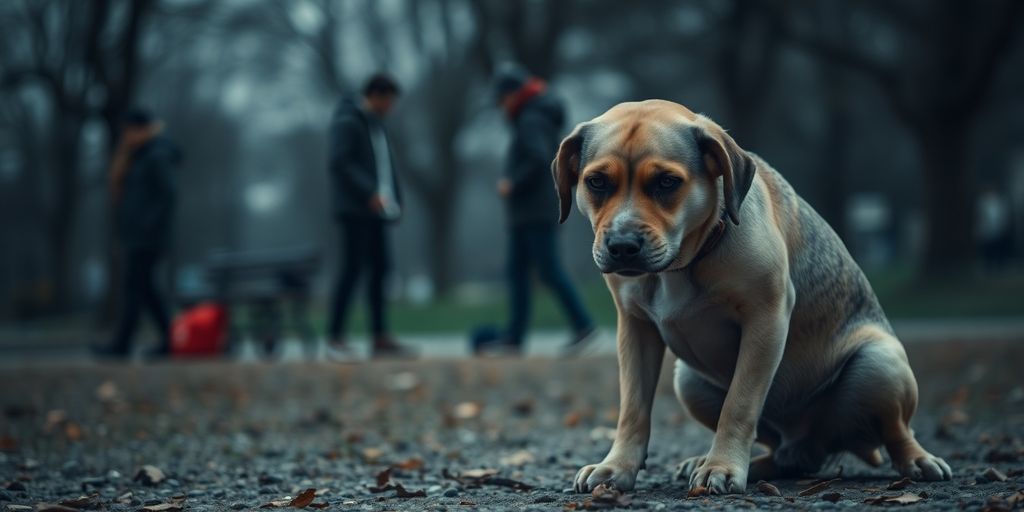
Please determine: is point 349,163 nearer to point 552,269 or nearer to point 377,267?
point 377,267

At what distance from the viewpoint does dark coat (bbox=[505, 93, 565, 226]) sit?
10.7 metres

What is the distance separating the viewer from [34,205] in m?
36.9

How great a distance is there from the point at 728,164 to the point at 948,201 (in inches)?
711

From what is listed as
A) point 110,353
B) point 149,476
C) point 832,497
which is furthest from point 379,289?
point 832,497

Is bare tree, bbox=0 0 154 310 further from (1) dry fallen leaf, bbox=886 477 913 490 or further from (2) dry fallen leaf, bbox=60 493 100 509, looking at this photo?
(1) dry fallen leaf, bbox=886 477 913 490

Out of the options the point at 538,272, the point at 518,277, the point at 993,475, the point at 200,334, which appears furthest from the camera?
the point at 200,334

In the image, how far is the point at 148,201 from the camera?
12.1m

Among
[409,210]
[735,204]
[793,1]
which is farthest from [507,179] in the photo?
[409,210]

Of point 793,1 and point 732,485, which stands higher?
point 793,1

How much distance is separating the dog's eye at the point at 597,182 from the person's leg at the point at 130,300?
29.2 feet

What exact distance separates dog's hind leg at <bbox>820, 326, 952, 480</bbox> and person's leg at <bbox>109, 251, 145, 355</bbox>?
9.01 meters

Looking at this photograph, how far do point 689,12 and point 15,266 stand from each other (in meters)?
30.8

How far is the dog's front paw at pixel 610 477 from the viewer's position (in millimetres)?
4324

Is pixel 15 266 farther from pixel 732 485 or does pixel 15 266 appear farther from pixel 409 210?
pixel 732 485
